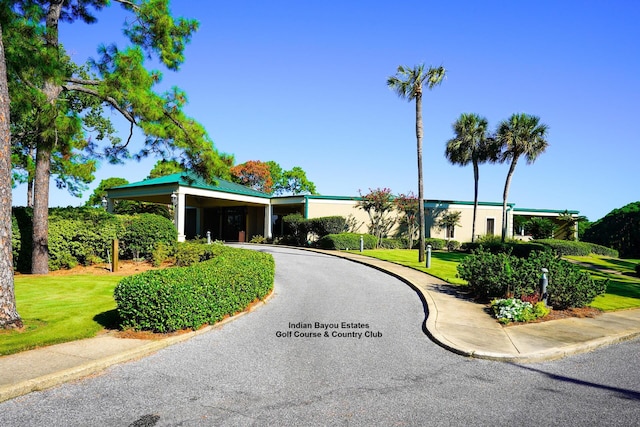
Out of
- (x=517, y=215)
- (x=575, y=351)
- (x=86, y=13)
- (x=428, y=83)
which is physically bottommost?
(x=575, y=351)

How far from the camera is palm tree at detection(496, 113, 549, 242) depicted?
100 feet

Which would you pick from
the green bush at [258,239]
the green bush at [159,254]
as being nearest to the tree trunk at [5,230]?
the green bush at [159,254]

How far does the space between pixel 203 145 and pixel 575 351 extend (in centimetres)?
1199

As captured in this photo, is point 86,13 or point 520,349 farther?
point 86,13

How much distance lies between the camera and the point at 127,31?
14578 millimetres

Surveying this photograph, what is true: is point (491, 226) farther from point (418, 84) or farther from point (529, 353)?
point (529, 353)

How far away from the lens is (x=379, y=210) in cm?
2897

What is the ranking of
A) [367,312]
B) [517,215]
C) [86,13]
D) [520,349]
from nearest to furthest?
[520,349] → [367,312] → [86,13] → [517,215]

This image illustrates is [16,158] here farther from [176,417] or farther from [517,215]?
[517,215]

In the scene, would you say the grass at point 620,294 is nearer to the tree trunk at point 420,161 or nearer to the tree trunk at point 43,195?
the tree trunk at point 420,161

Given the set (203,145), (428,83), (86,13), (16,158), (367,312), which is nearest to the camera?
(367,312)

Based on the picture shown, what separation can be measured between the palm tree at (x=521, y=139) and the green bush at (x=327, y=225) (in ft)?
42.3

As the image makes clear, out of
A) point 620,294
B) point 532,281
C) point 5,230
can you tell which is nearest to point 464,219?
point 620,294

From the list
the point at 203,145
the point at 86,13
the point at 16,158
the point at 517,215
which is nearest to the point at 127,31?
the point at 86,13
